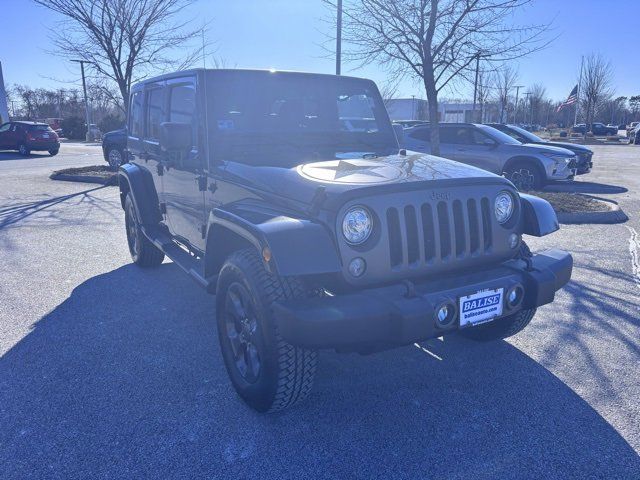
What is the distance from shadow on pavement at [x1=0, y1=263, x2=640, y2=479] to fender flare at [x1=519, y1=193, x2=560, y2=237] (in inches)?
38.6

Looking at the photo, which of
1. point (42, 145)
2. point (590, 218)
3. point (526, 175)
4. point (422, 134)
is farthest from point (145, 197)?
point (42, 145)

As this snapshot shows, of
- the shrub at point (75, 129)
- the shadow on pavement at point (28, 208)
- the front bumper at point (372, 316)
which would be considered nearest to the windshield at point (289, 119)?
the front bumper at point (372, 316)

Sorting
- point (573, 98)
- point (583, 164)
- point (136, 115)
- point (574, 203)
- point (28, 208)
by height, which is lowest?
point (28, 208)

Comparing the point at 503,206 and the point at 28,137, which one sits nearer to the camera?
the point at 503,206

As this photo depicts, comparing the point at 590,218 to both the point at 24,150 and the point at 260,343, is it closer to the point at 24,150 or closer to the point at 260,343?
the point at 260,343

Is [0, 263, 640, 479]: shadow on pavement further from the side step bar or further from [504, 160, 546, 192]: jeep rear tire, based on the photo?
[504, 160, 546, 192]: jeep rear tire

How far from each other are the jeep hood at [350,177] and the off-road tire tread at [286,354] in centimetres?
47

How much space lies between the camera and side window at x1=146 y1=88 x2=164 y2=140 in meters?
4.87

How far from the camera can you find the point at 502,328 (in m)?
3.86

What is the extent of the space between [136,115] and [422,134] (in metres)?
8.52

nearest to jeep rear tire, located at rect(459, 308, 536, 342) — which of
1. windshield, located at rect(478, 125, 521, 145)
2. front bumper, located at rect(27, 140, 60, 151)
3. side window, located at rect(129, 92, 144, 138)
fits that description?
side window, located at rect(129, 92, 144, 138)

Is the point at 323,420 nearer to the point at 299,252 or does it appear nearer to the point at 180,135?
the point at 299,252

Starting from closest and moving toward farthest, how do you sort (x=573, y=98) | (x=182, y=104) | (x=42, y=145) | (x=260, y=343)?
(x=260, y=343)
(x=182, y=104)
(x=42, y=145)
(x=573, y=98)

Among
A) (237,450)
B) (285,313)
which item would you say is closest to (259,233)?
(285,313)
